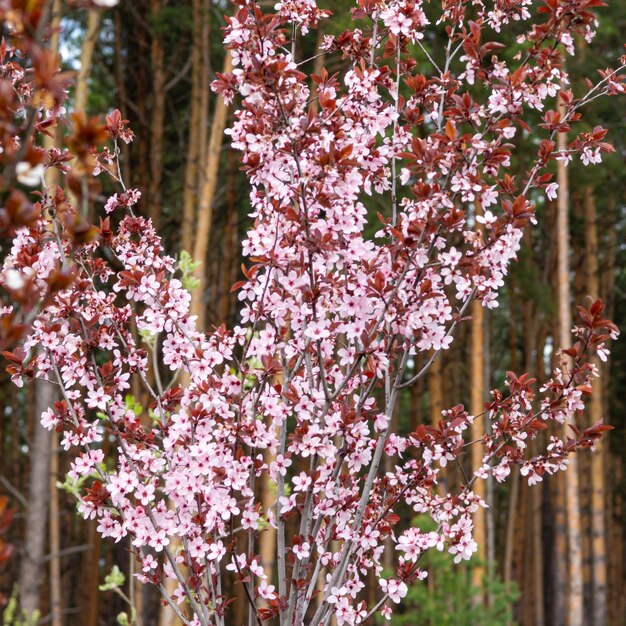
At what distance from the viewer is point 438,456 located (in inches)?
107

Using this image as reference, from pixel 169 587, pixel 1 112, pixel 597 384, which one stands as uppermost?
pixel 597 384

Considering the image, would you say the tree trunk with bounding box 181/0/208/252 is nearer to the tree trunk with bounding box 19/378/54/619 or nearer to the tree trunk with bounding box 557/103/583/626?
the tree trunk with bounding box 19/378/54/619

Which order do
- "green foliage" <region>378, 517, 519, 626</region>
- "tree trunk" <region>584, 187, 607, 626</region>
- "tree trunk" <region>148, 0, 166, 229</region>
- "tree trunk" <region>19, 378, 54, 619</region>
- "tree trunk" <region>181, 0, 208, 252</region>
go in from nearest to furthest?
1. "tree trunk" <region>19, 378, 54, 619</region>
2. "green foliage" <region>378, 517, 519, 626</region>
3. "tree trunk" <region>181, 0, 208, 252</region>
4. "tree trunk" <region>148, 0, 166, 229</region>
5. "tree trunk" <region>584, 187, 607, 626</region>

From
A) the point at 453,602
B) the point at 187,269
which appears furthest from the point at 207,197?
the point at 453,602

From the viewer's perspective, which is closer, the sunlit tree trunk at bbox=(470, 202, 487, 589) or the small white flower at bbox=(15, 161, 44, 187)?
the small white flower at bbox=(15, 161, 44, 187)

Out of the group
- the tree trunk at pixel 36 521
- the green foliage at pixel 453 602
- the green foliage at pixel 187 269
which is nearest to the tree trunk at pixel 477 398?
the green foliage at pixel 453 602

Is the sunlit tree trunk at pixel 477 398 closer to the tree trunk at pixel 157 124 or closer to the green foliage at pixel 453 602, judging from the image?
the green foliage at pixel 453 602

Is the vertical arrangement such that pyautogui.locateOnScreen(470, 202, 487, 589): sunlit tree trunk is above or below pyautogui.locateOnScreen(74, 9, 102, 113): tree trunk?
below

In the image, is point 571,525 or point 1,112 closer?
point 1,112

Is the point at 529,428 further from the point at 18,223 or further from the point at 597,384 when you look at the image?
the point at 597,384

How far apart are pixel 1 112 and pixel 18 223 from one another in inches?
7.1

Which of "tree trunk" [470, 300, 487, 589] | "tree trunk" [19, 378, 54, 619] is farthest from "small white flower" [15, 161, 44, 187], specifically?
"tree trunk" [470, 300, 487, 589]

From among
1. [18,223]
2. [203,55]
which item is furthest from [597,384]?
[18,223]

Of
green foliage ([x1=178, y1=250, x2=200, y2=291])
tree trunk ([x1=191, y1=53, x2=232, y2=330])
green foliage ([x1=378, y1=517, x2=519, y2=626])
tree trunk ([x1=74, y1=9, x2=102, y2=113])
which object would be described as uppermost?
tree trunk ([x1=74, y1=9, x2=102, y2=113])
